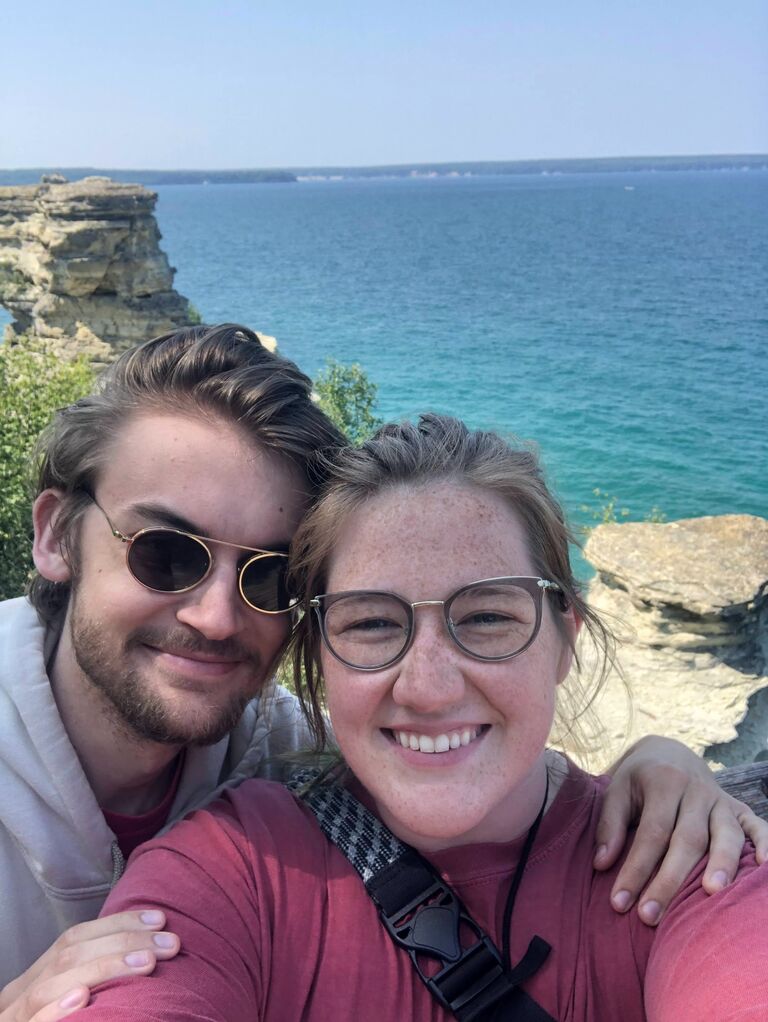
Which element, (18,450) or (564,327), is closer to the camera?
(18,450)

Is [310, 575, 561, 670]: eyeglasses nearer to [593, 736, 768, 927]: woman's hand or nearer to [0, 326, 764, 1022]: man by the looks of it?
[0, 326, 764, 1022]: man

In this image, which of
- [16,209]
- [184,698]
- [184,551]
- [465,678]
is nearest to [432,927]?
[465,678]

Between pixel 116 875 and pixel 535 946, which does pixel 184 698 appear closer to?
pixel 116 875

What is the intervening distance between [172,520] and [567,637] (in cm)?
128

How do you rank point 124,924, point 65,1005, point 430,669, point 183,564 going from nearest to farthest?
point 65,1005, point 124,924, point 430,669, point 183,564

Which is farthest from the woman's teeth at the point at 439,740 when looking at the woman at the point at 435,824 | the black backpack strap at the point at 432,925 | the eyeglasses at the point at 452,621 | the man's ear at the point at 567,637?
the man's ear at the point at 567,637

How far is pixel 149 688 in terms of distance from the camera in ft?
9.00

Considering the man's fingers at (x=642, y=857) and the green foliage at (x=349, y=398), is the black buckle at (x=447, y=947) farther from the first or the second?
the green foliage at (x=349, y=398)

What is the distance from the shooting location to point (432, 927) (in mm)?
2094

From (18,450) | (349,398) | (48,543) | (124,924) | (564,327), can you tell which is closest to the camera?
(124,924)

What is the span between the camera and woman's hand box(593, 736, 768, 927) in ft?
6.89

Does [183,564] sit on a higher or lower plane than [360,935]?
higher

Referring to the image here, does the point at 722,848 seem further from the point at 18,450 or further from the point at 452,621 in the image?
the point at 18,450

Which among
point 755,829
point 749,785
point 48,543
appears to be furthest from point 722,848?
point 48,543
